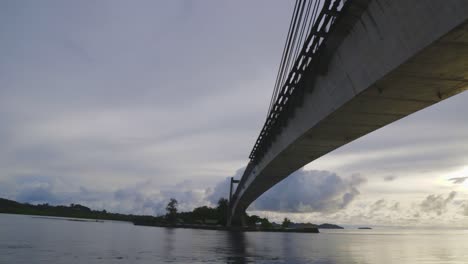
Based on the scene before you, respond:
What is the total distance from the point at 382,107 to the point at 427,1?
6.83m

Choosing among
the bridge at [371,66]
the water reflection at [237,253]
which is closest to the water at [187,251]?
the water reflection at [237,253]

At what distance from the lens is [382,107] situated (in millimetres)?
15469

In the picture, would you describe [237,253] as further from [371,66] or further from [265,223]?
[265,223]

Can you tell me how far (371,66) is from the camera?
1250cm

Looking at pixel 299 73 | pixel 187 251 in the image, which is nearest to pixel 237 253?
pixel 187 251

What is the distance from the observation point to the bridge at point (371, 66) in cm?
956

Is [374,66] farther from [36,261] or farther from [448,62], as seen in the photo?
[36,261]

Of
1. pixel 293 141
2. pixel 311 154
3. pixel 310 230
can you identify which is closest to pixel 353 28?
pixel 293 141

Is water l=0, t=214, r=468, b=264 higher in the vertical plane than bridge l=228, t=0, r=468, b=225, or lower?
lower

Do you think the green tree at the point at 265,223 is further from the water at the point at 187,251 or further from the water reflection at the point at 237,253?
the water reflection at the point at 237,253

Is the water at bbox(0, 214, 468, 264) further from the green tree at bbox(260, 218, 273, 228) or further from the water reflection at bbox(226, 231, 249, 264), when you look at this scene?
the green tree at bbox(260, 218, 273, 228)

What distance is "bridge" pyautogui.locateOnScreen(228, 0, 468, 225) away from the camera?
9.56m

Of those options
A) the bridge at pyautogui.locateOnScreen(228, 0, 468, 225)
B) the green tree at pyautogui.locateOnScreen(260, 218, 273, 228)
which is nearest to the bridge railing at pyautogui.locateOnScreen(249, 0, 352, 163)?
the bridge at pyautogui.locateOnScreen(228, 0, 468, 225)

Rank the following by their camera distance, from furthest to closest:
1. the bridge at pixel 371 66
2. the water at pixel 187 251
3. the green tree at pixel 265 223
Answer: the green tree at pixel 265 223
the water at pixel 187 251
the bridge at pixel 371 66
